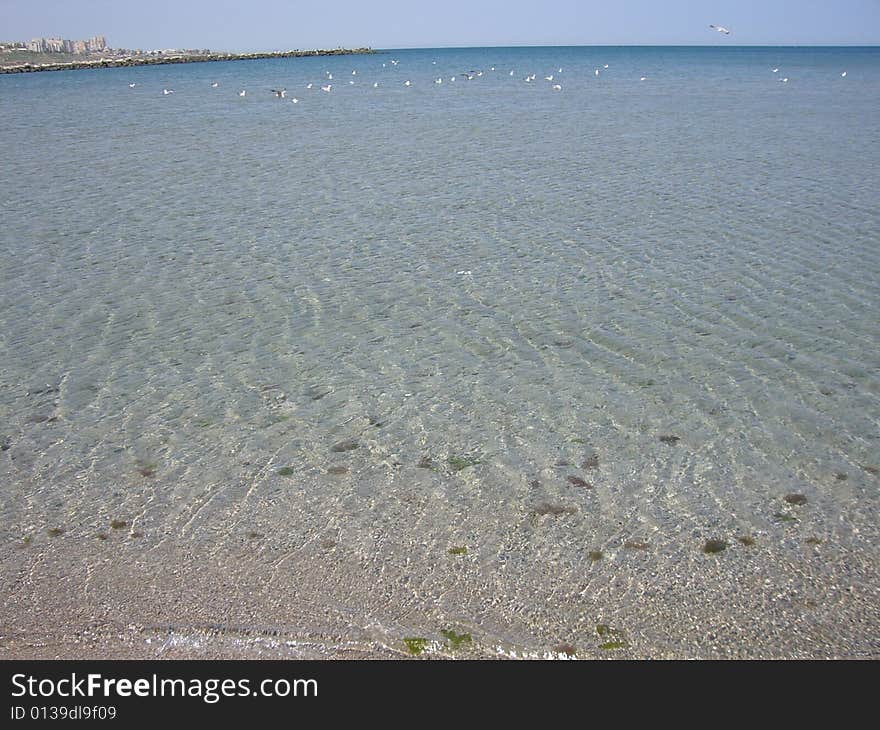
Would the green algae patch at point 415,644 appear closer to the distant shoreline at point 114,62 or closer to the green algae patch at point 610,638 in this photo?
the green algae patch at point 610,638

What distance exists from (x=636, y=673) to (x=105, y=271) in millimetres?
8145

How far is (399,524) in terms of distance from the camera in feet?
16.1

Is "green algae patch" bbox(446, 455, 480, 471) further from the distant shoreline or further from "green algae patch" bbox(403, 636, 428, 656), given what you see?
the distant shoreline

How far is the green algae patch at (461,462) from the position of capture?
552 cm

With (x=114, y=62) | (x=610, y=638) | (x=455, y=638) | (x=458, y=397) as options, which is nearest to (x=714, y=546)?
(x=610, y=638)

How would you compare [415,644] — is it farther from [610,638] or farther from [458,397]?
[458,397]

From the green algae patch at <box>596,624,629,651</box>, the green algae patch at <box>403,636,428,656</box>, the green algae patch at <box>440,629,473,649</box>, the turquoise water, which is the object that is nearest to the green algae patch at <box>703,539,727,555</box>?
the turquoise water

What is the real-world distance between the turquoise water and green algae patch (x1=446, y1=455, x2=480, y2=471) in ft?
0.06

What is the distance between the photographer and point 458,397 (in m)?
6.48

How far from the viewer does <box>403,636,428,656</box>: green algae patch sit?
3906mm

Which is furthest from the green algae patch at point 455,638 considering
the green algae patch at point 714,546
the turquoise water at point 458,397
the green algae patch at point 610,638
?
the green algae patch at point 714,546

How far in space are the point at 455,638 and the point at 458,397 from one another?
2.73 meters

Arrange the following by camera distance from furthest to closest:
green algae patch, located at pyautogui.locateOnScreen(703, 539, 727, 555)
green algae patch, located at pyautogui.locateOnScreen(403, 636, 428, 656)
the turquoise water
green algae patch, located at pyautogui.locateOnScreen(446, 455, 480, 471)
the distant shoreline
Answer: the distant shoreline
green algae patch, located at pyautogui.locateOnScreen(446, 455, 480, 471)
green algae patch, located at pyautogui.locateOnScreen(703, 539, 727, 555)
the turquoise water
green algae patch, located at pyautogui.locateOnScreen(403, 636, 428, 656)

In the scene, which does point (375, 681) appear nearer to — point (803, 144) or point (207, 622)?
point (207, 622)
